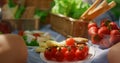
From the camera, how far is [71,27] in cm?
102

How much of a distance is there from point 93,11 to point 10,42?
1.28 ft

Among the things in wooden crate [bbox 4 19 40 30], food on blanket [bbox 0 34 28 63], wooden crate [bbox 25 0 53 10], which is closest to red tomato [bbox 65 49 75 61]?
food on blanket [bbox 0 34 28 63]

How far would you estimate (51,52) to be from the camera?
0.67 m

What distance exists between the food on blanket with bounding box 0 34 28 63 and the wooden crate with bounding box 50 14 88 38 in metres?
0.35

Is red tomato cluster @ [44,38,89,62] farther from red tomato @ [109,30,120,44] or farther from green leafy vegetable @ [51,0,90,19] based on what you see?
green leafy vegetable @ [51,0,90,19]

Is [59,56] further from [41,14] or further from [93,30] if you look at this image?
[41,14]

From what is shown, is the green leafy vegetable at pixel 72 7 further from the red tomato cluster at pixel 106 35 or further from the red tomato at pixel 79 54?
the red tomato at pixel 79 54

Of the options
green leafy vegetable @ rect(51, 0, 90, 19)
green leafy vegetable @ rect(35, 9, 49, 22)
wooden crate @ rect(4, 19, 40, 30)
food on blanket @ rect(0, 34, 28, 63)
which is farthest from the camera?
green leafy vegetable @ rect(35, 9, 49, 22)

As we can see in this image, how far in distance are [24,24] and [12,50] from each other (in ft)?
2.13

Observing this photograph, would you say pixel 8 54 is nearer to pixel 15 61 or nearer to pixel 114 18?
pixel 15 61

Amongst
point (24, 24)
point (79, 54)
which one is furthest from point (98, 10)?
point (24, 24)

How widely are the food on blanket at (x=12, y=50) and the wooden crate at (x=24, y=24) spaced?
610 mm

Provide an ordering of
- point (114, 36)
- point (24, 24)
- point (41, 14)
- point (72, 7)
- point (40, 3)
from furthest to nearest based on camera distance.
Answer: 1. point (40, 3)
2. point (41, 14)
3. point (24, 24)
4. point (72, 7)
5. point (114, 36)

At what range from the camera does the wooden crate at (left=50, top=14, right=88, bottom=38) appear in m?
0.99
